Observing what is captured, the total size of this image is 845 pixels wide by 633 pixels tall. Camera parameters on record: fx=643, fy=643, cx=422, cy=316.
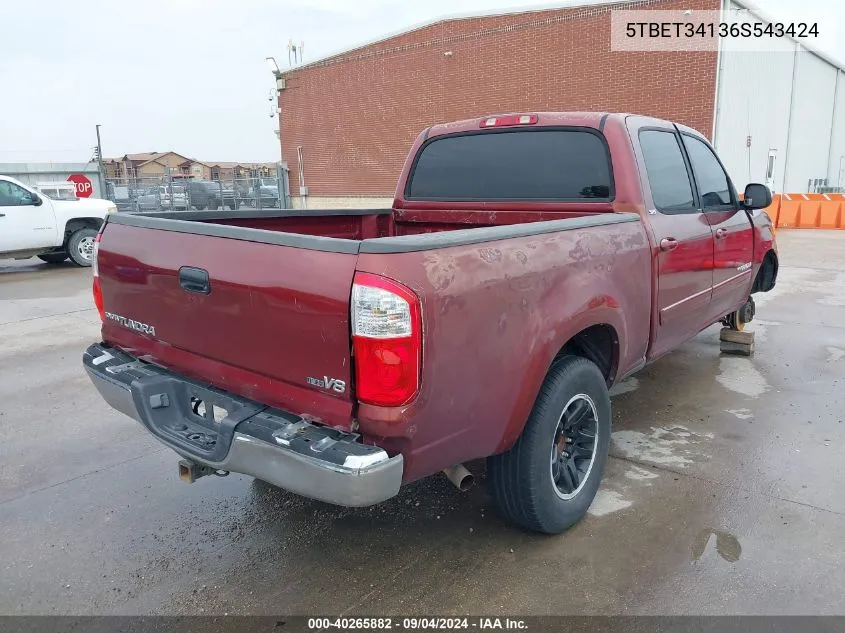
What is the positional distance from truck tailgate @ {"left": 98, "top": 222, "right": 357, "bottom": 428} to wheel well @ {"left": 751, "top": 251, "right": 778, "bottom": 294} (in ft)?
16.4

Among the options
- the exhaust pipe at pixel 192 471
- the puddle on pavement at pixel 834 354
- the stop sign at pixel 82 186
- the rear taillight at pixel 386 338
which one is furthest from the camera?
the stop sign at pixel 82 186

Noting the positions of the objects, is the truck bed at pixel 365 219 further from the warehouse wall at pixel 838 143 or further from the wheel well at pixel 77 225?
the warehouse wall at pixel 838 143

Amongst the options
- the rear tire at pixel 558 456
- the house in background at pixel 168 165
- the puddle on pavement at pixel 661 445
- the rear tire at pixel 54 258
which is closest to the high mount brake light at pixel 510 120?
the rear tire at pixel 558 456

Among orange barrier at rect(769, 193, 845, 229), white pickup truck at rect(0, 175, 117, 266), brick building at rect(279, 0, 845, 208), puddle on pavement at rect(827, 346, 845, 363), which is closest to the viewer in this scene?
puddle on pavement at rect(827, 346, 845, 363)

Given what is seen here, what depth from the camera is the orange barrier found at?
1802cm

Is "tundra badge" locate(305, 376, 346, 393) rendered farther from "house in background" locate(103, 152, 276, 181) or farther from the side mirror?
"house in background" locate(103, 152, 276, 181)

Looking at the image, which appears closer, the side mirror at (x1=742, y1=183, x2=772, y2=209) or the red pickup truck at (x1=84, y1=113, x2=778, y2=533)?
the red pickup truck at (x1=84, y1=113, x2=778, y2=533)

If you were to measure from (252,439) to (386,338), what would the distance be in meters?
0.66

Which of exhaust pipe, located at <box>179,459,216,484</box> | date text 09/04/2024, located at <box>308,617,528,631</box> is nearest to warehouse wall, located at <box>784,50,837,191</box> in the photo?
date text 09/04/2024, located at <box>308,617,528,631</box>

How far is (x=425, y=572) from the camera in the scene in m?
2.80

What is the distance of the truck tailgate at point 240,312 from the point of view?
2.21m

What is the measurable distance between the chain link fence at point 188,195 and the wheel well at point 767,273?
2105 centimetres

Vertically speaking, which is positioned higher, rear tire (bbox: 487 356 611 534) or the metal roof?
the metal roof

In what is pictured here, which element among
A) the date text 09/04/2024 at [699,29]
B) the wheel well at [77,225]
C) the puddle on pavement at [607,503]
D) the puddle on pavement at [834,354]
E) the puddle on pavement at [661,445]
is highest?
the date text 09/04/2024 at [699,29]
